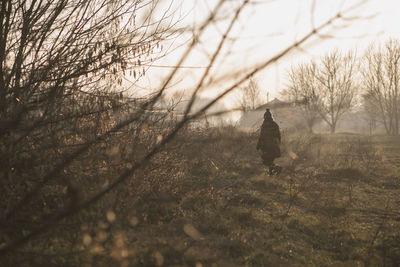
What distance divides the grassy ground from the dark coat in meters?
0.98

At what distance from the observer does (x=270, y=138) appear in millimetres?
9055

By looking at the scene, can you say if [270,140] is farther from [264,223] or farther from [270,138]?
[264,223]

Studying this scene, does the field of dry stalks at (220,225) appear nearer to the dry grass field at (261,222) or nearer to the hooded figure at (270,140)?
the dry grass field at (261,222)

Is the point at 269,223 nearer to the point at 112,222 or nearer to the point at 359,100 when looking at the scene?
the point at 112,222

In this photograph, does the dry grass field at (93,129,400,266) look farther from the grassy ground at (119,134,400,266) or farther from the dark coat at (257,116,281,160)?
the dark coat at (257,116,281,160)

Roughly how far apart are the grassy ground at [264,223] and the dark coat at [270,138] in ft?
3.20

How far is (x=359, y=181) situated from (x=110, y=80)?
823 centimetres

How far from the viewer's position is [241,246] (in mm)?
3982

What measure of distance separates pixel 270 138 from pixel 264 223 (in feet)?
14.5

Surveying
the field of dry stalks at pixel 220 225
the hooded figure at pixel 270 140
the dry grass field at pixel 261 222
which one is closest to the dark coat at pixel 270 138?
the hooded figure at pixel 270 140

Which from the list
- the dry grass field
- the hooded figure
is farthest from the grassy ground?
the hooded figure

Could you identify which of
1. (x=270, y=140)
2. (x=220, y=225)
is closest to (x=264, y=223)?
(x=220, y=225)

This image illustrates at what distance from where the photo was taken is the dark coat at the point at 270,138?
353 inches

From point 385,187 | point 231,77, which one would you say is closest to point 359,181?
point 385,187
